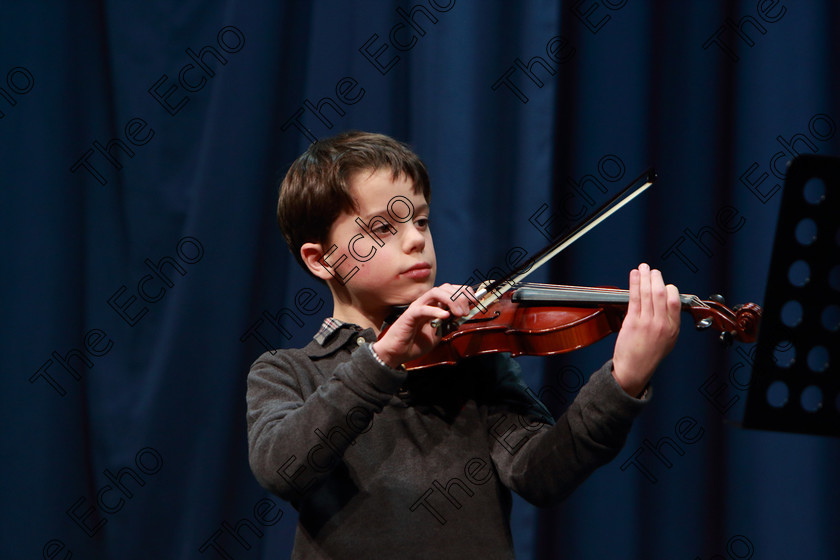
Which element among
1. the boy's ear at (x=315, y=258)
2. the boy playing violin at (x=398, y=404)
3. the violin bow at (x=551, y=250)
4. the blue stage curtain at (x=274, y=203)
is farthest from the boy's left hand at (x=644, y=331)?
the blue stage curtain at (x=274, y=203)

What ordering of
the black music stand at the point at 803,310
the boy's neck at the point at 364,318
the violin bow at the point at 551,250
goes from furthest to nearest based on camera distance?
the boy's neck at the point at 364,318, the violin bow at the point at 551,250, the black music stand at the point at 803,310

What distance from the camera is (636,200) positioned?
140 cm

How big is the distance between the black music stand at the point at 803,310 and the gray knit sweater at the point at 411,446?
172mm

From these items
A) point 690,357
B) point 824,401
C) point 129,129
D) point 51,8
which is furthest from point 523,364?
point 51,8

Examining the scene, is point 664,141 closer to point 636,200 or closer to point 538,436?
point 636,200

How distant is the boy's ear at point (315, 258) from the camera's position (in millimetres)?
999

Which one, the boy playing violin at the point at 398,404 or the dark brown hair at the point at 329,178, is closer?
the boy playing violin at the point at 398,404

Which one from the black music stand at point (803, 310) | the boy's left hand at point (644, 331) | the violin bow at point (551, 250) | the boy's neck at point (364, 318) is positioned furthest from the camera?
the boy's neck at point (364, 318)

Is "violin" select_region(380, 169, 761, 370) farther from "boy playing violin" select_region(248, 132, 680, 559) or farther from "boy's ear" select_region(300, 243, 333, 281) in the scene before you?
"boy's ear" select_region(300, 243, 333, 281)

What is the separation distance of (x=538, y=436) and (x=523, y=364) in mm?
527

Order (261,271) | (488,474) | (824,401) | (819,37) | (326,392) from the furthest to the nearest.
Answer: (261,271)
(819,37)
(488,474)
(326,392)
(824,401)

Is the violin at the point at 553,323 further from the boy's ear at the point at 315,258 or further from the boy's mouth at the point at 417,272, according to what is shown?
the boy's ear at the point at 315,258

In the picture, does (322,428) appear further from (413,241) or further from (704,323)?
(704,323)

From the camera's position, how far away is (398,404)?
90 cm
